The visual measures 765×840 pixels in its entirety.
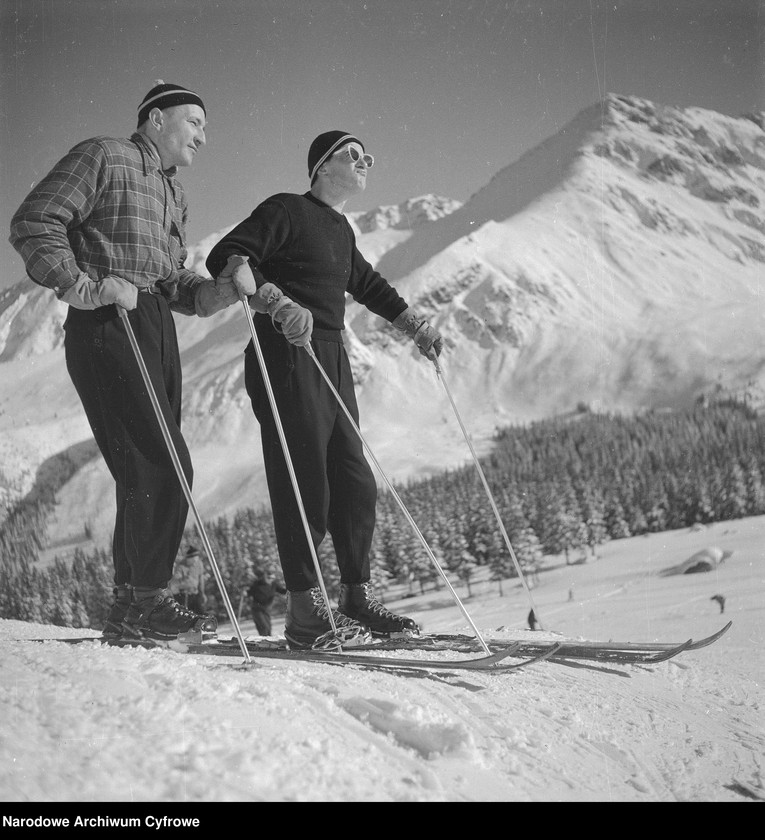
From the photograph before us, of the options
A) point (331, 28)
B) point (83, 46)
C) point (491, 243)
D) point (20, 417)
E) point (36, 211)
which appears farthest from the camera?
point (491, 243)

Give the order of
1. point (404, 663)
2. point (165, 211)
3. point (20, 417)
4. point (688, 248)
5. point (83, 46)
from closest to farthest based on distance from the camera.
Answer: point (404, 663) → point (165, 211) → point (83, 46) → point (20, 417) → point (688, 248)

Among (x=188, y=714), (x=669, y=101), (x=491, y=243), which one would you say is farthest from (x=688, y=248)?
(x=188, y=714)

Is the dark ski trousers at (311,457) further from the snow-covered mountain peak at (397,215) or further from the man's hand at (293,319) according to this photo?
the snow-covered mountain peak at (397,215)

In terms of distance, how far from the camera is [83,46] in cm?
231

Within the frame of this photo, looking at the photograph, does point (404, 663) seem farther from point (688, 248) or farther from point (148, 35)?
point (688, 248)

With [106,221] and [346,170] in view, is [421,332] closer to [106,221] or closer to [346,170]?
[346,170]

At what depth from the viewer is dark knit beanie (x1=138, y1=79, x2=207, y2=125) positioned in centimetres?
212

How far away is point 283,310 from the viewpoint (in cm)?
211

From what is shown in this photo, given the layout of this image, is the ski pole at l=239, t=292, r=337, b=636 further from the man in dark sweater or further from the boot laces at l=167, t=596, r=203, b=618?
the boot laces at l=167, t=596, r=203, b=618

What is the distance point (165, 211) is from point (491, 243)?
247 feet

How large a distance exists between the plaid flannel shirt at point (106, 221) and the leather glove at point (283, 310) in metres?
0.18

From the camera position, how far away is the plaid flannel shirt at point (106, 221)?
5.90 ft

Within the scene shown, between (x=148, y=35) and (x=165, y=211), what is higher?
(x=148, y=35)

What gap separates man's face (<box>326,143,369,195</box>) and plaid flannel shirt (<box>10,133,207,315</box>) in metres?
0.50
